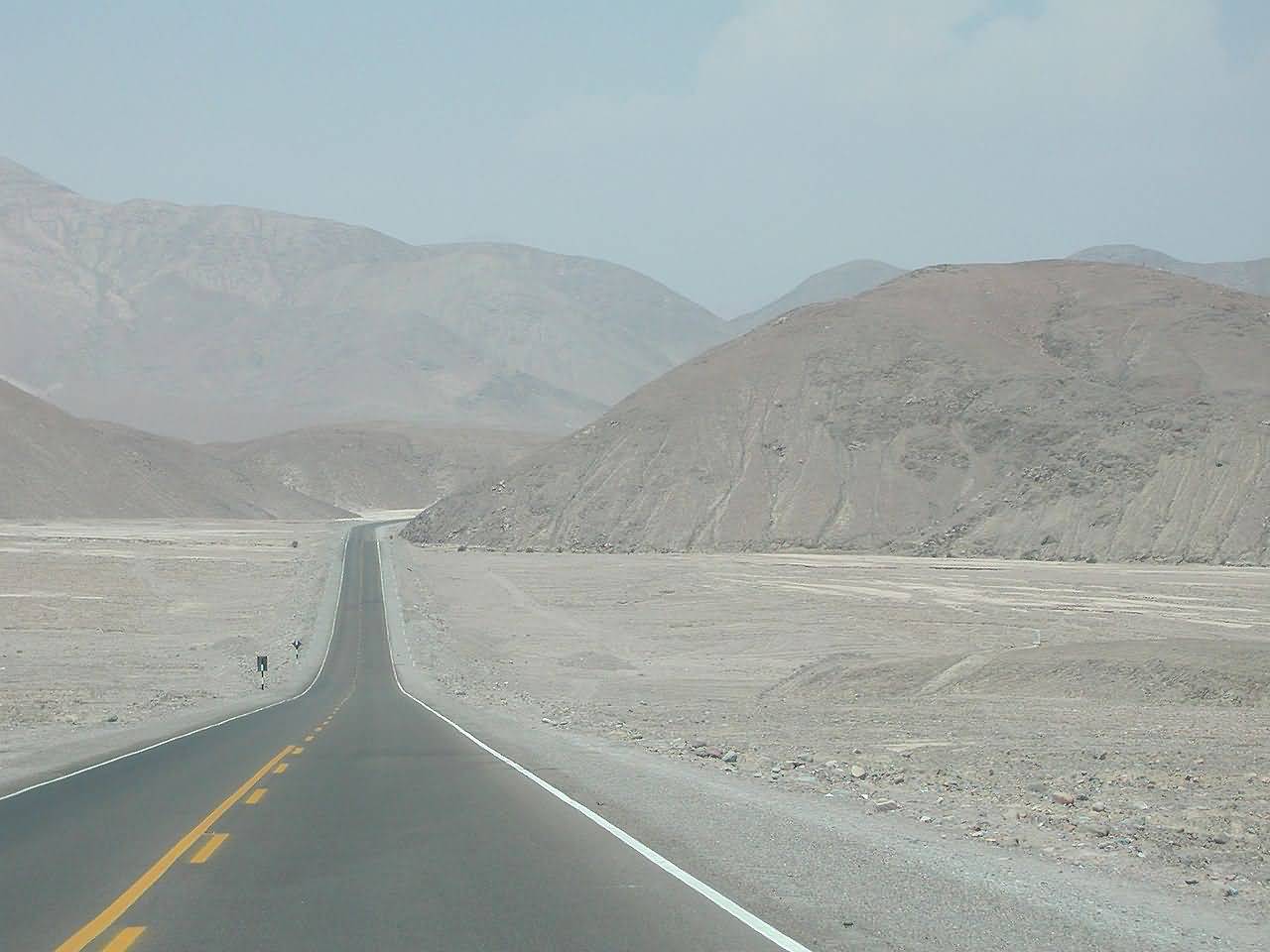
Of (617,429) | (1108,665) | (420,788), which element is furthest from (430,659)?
(617,429)

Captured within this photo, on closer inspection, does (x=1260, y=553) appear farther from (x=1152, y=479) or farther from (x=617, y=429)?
(x=617, y=429)

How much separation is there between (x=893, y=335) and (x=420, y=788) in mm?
111207

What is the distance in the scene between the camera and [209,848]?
11062 millimetres

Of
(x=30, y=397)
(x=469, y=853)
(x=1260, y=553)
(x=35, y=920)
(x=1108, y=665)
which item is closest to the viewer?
(x=35, y=920)

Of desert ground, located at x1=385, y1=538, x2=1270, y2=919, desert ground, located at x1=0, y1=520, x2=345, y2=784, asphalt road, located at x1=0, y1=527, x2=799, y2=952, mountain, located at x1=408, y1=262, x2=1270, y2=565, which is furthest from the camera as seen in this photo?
mountain, located at x1=408, y1=262, x2=1270, y2=565

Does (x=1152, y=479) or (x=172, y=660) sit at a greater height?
(x=1152, y=479)

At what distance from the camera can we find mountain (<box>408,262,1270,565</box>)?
93500 millimetres

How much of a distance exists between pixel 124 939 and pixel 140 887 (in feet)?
5.33

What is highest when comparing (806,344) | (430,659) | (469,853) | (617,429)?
(806,344)

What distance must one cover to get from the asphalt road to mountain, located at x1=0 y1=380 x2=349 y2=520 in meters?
156

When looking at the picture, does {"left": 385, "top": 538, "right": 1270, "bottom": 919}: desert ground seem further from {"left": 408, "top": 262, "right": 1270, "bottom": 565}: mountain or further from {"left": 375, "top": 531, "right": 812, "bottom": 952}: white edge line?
{"left": 408, "top": 262, "right": 1270, "bottom": 565}: mountain

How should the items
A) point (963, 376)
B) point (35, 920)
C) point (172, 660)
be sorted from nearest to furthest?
point (35, 920) → point (172, 660) → point (963, 376)

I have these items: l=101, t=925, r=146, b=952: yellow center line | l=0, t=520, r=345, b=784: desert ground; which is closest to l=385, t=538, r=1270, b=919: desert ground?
l=101, t=925, r=146, b=952: yellow center line

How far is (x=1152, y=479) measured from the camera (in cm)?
9369
